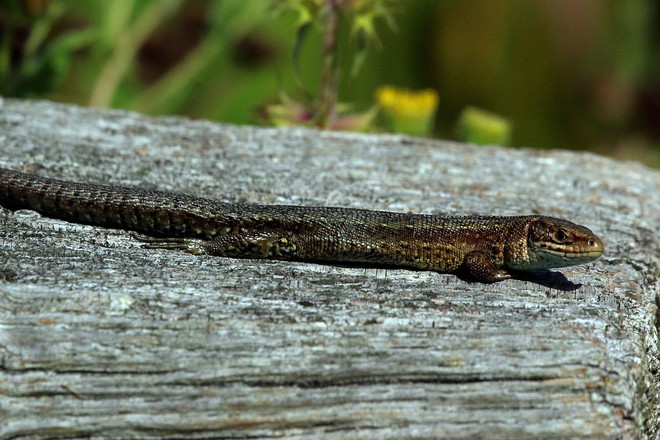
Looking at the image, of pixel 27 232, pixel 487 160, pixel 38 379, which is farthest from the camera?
pixel 487 160

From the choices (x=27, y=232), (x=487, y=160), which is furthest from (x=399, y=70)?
(x=27, y=232)

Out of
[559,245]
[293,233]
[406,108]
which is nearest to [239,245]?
[293,233]

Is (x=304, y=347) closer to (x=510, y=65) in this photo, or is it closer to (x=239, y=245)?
(x=239, y=245)

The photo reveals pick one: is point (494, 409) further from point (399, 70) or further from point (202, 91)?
point (399, 70)

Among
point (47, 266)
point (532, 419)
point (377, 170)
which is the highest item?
point (377, 170)

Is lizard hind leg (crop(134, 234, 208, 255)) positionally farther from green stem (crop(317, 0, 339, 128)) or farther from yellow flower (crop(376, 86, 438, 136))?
yellow flower (crop(376, 86, 438, 136))

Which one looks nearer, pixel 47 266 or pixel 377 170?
pixel 47 266

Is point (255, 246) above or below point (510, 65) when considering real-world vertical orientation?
below

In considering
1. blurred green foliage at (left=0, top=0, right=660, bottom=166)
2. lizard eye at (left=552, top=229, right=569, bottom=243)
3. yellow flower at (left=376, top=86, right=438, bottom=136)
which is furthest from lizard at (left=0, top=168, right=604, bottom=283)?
blurred green foliage at (left=0, top=0, right=660, bottom=166)
